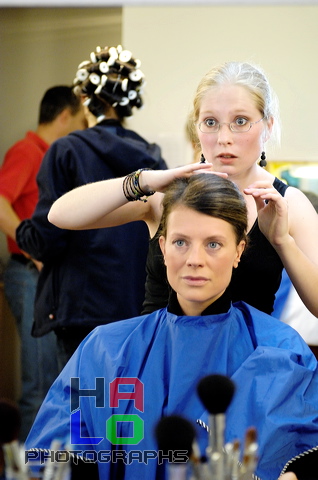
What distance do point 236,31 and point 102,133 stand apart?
1.15 m

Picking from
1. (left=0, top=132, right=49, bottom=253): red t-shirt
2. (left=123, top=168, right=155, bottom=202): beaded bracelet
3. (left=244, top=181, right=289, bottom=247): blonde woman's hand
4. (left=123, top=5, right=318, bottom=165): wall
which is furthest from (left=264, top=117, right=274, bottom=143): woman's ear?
(left=0, top=132, right=49, bottom=253): red t-shirt

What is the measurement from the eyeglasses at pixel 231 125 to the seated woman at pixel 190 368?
0.16 metres

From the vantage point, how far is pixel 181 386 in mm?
1418

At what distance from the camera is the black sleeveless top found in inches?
64.9

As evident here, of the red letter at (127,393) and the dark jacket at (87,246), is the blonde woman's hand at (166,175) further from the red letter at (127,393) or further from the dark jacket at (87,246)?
the dark jacket at (87,246)

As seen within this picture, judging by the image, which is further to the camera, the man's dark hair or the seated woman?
the man's dark hair

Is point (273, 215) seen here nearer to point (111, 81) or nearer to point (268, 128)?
point (268, 128)

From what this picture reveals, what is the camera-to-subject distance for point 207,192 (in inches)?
57.5

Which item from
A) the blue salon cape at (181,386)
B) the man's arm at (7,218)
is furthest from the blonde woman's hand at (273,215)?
the man's arm at (7,218)

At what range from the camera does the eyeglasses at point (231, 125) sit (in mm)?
1602

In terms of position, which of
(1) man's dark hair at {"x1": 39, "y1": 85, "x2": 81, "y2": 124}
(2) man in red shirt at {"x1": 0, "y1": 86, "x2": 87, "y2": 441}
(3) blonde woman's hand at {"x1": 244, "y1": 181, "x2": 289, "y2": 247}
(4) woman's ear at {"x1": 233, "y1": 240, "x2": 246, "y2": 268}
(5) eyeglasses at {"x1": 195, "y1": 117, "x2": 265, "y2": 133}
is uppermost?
(5) eyeglasses at {"x1": 195, "y1": 117, "x2": 265, "y2": 133}

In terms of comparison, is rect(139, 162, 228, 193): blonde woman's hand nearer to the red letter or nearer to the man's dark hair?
the red letter

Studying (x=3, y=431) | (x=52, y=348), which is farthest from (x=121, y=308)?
(x=3, y=431)

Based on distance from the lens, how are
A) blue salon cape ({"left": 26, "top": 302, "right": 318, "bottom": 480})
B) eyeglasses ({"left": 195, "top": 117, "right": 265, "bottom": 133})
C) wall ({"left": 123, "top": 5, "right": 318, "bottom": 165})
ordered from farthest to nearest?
wall ({"left": 123, "top": 5, "right": 318, "bottom": 165})
eyeglasses ({"left": 195, "top": 117, "right": 265, "bottom": 133})
blue salon cape ({"left": 26, "top": 302, "right": 318, "bottom": 480})
